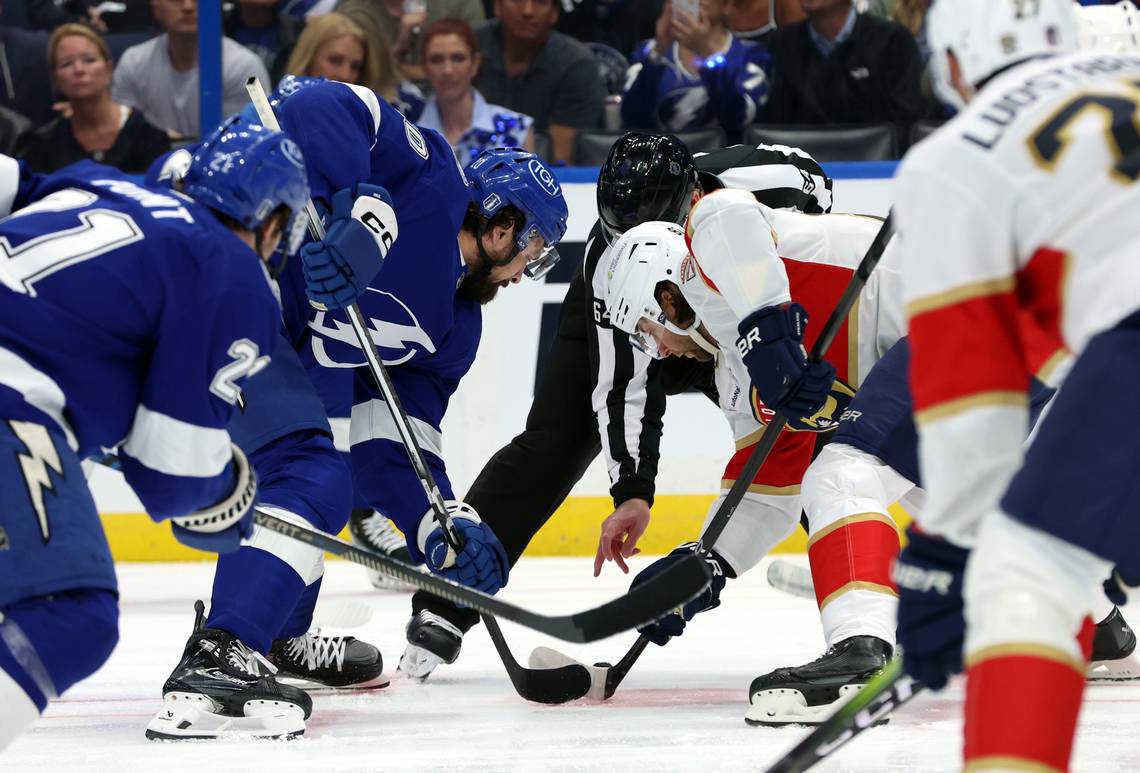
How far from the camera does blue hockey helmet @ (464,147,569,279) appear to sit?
3162 mm

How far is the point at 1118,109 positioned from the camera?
1.38 m

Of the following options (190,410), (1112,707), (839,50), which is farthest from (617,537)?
(839,50)

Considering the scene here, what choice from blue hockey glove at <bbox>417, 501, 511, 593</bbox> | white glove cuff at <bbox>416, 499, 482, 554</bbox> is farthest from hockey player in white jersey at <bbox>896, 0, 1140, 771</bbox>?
white glove cuff at <bbox>416, 499, 482, 554</bbox>

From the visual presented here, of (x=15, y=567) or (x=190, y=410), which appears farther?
(x=190, y=410)

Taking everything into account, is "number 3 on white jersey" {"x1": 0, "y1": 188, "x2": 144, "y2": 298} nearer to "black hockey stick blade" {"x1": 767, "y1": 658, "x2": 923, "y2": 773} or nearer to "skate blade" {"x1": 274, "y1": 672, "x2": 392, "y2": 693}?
"black hockey stick blade" {"x1": 767, "y1": 658, "x2": 923, "y2": 773}

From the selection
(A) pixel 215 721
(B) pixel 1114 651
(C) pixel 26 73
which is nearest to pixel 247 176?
(A) pixel 215 721

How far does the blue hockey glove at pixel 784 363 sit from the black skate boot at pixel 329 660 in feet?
3.26

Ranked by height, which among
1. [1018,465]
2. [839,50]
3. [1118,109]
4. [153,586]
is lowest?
[153,586]

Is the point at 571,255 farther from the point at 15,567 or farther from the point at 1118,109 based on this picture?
the point at 1118,109

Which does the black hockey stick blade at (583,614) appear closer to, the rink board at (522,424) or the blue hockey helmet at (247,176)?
the blue hockey helmet at (247,176)

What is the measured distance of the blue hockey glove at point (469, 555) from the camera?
296 centimetres

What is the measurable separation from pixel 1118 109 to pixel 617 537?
197 cm

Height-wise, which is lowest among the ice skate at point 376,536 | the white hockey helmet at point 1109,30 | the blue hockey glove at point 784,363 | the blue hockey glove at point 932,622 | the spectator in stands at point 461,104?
the ice skate at point 376,536

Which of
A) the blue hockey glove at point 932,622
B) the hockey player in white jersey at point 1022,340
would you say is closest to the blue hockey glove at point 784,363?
the blue hockey glove at point 932,622
